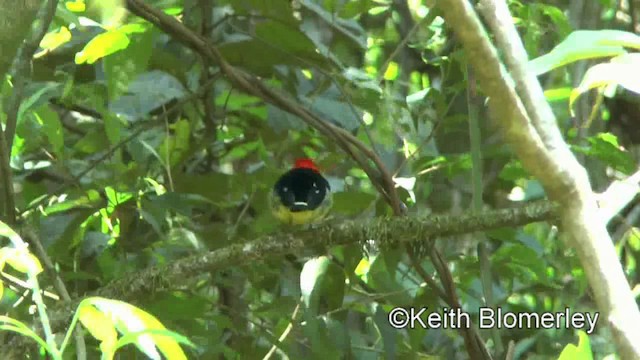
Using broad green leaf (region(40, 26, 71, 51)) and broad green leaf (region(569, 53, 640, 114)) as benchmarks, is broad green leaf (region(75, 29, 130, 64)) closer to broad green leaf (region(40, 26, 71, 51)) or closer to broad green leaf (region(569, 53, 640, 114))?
broad green leaf (region(40, 26, 71, 51))

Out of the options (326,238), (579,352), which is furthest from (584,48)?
(326,238)

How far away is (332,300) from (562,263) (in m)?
0.75

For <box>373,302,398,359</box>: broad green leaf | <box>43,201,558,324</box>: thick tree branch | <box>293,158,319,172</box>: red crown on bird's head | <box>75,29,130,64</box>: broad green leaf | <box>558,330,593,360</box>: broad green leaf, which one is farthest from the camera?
<box>293,158,319,172</box>: red crown on bird's head

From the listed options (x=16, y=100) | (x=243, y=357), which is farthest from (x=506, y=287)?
(x=16, y=100)

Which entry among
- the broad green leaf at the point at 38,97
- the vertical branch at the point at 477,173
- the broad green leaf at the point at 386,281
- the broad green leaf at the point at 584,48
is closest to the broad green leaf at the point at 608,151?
the vertical branch at the point at 477,173

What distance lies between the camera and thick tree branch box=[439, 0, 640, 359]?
0.61 metres

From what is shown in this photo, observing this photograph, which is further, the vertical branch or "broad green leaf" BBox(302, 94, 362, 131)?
"broad green leaf" BBox(302, 94, 362, 131)

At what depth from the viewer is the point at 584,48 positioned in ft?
2.44

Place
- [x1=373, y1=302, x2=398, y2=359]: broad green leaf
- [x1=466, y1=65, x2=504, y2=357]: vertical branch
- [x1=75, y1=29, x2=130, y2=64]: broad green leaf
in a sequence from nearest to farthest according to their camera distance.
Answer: [x1=75, y1=29, x2=130, y2=64]: broad green leaf
[x1=466, y1=65, x2=504, y2=357]: vertical branch
[x1=373, y1=302, x2=398, y2=359]: broad green leaf

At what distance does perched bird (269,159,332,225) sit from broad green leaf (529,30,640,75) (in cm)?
153

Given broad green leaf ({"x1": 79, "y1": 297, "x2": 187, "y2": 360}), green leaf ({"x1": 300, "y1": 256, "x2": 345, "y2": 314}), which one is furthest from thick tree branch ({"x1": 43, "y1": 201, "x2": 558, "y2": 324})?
broad green leaf ({"x1": 79, "y1": 297, "x2": 187, "y2": 360})

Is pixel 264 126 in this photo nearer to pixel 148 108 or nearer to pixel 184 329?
pixel 148 108

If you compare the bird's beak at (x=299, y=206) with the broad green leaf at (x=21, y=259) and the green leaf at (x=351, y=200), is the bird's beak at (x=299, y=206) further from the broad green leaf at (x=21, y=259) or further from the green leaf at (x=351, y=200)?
the broad green leaf at (x=21, y=259)

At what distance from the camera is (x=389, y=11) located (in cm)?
301
